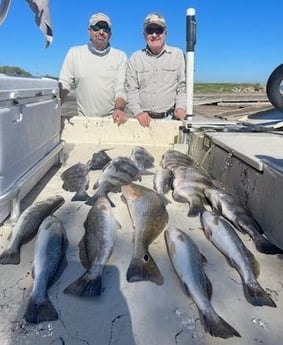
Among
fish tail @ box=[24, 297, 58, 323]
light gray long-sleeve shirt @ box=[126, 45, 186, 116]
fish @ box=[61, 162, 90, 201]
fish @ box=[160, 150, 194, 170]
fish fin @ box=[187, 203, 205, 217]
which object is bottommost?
fish tail @ box=[24, 297, 58, 323]

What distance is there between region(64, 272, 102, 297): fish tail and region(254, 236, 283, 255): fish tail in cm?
111

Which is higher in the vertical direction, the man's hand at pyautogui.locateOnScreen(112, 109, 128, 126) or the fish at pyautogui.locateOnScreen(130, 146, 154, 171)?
the man's hand at pyautogui.locateOnScreen(112, 109, 128, 126)

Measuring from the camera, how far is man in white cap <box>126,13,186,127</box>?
519cm

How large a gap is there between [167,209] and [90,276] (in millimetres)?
1229

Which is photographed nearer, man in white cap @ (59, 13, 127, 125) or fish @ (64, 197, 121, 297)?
fish @ (64, 197, 121, 297)

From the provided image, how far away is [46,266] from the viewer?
2115 mm

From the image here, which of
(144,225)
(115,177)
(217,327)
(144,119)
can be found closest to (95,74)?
(144,119)

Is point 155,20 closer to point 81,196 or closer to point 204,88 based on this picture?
point 81,196

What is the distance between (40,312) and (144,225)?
1026 millimetres

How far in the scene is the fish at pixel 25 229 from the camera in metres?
2.29

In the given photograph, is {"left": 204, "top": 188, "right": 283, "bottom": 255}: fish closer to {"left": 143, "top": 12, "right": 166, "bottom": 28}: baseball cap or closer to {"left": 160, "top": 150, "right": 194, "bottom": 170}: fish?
{"left": 160, "top": 150, "right": 194, "bottom": 170}: fish

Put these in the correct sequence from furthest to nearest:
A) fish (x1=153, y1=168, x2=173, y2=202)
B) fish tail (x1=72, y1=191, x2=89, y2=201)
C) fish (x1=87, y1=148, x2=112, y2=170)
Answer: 1. fish (x1=87, y1=148, x2=112, y2=170)
2. fish (x1=153, y1=168, x2=173, y2=202)
3. fish tail (x1=72, y1=191, x2=89, y2=201)

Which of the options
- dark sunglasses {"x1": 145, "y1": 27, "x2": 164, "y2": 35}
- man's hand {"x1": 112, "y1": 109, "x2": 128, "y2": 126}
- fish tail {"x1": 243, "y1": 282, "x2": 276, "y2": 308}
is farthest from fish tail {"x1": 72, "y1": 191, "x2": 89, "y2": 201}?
dark sunglasses {"x1": 145, "y1": 27, "x2": 164, "y2": 35}

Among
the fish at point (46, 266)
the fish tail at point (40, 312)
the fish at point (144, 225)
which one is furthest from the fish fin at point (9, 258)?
the fish at point (144, 225)
